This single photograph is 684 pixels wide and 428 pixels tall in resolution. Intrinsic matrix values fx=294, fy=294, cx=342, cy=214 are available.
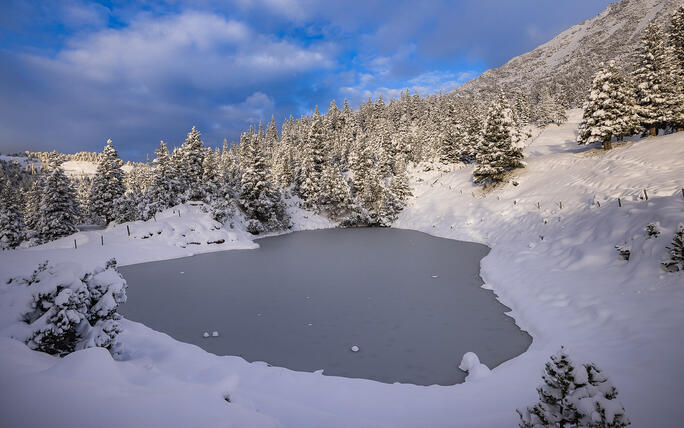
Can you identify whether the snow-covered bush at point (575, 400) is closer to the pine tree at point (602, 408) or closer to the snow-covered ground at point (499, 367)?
the pine tree at point (602, 408)

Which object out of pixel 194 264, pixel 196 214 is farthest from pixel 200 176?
pixel 194 264

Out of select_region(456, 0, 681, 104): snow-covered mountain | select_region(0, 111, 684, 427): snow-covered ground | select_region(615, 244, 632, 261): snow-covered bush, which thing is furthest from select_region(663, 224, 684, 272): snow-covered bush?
select_region(456, 0, 681, 104): snow-covered mountain

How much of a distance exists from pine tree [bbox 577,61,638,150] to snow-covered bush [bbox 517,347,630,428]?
3722 cm

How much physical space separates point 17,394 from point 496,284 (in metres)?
17.1

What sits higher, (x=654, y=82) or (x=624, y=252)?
A: (x=654, y=82)

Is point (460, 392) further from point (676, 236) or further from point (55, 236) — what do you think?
point (55, 236)

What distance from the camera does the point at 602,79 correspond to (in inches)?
1235

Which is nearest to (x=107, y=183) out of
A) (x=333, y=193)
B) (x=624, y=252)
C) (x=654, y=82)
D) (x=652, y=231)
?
(x=333, y=193)

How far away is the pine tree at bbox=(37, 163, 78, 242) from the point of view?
35.9 metres

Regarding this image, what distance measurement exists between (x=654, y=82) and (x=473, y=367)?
134 ft

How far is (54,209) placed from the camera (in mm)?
36625

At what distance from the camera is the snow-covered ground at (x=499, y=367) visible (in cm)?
424

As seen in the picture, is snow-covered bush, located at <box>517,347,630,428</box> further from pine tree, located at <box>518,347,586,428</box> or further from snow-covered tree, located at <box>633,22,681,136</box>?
snow-covered tree, located at <box>633,22,681,136</box>

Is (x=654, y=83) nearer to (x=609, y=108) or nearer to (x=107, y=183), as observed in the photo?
(x=609, y=108)
